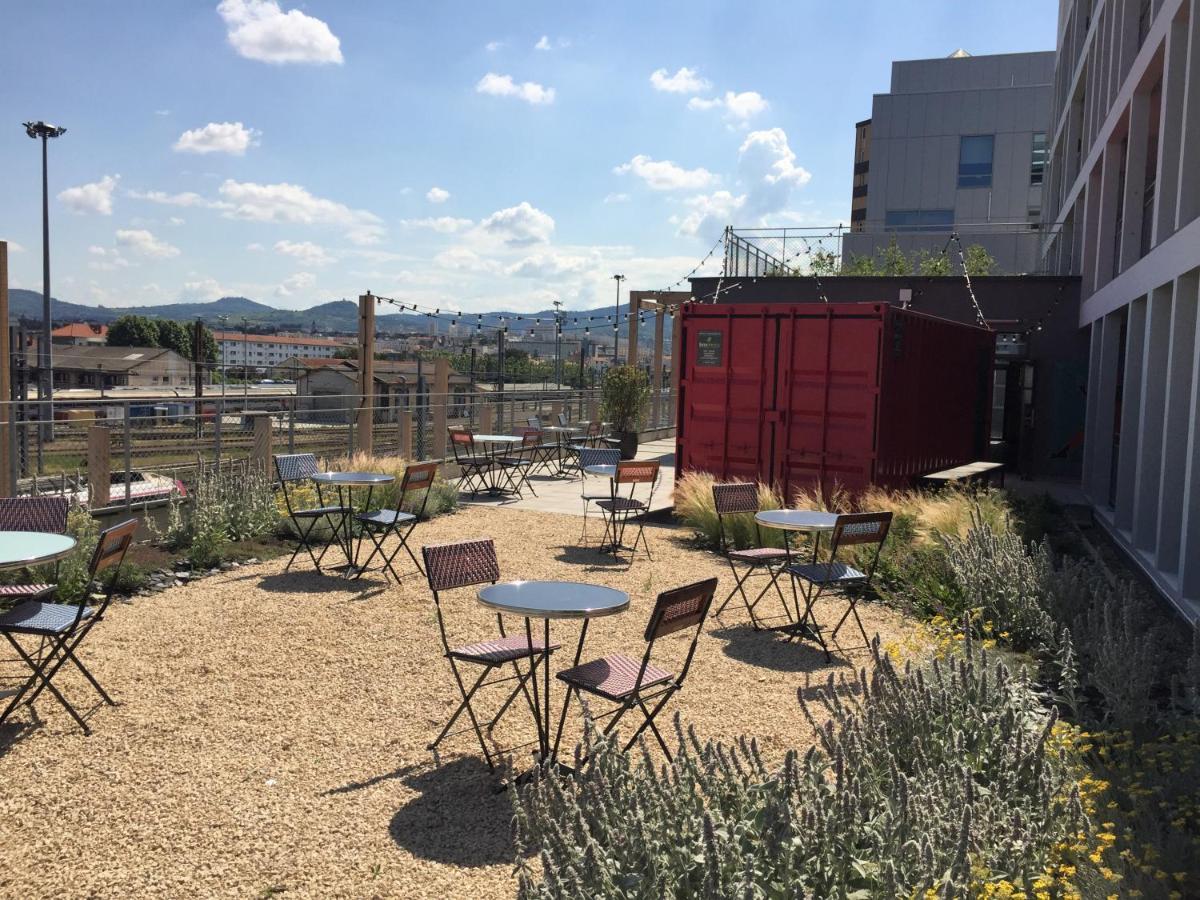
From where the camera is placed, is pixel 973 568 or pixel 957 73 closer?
pixel 973 568

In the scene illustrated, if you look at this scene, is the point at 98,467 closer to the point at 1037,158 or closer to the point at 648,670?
the point at 648,670

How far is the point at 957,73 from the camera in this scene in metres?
42.9

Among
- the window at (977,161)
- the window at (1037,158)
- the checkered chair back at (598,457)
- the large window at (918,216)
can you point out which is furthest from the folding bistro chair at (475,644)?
the window at (977,161)

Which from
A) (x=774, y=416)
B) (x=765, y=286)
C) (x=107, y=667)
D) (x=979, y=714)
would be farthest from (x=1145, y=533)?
Result: (x=765, y=286)

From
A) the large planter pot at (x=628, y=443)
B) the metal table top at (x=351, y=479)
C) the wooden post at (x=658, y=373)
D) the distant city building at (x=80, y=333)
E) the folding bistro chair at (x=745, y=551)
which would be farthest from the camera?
the distant city building at (x=80, y=333)

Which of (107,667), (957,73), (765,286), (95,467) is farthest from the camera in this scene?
(957,73)

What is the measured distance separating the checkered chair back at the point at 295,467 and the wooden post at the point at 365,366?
196 inches

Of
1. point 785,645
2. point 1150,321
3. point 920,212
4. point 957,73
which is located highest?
point 957,73

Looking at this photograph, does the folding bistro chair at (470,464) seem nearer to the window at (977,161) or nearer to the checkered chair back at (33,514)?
the checkered chair back at (33,514)

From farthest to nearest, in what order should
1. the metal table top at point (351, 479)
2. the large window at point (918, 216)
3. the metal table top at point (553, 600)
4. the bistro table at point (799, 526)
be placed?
the large window at point (918, 216) < the metal table top at point (351, 479) < the bistro table at point (799, 526) < the metal table top at point (553, 600)

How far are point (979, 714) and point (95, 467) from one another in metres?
8.54

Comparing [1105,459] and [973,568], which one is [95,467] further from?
[1105,459]

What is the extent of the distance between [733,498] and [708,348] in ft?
13.2

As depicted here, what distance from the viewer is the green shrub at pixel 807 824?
2.72 meters
